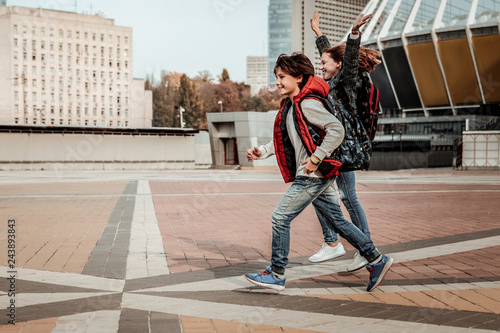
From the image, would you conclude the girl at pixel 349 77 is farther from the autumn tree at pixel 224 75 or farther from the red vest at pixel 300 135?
the autumn tree at pixel 224 75

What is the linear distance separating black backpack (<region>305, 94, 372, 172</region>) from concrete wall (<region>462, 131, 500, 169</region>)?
99.8ft

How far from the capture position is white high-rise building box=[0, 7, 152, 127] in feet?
370

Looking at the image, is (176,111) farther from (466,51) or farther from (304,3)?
(304,3)

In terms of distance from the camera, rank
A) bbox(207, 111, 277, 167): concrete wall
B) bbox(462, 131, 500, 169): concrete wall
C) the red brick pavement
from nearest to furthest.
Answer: the red brick pavement
bbox(462, 131, 500, 169): concrete wall
bbox(207, 111, 277, 167): concrete wall

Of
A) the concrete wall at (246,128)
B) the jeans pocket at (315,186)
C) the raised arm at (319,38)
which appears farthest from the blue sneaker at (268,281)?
the concrete wall at (246,128)

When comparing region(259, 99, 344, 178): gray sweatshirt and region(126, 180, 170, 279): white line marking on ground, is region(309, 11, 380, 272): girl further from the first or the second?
region(126, 180, 170, 279): white line marking on ground

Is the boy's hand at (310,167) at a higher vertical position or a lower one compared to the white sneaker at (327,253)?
higher

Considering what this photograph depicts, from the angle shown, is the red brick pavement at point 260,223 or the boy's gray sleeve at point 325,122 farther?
the red brick pavement at point 260,223

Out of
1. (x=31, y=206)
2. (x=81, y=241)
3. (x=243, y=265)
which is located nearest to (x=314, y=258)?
(x=243, y=265)

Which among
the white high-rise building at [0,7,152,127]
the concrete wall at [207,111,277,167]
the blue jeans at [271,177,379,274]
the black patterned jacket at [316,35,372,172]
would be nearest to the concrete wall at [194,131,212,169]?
the concrete wall at [207,111,277,167]

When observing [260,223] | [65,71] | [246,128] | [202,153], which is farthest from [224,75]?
[260,223]

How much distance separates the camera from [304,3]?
172375 mm

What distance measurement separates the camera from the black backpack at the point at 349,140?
4137 mm

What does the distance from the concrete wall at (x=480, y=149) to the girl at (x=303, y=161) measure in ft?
101
